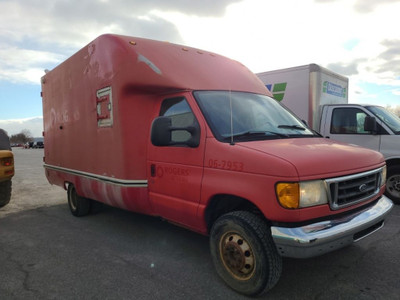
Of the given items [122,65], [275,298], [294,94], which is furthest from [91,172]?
[294,94]

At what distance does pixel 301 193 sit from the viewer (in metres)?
2.75

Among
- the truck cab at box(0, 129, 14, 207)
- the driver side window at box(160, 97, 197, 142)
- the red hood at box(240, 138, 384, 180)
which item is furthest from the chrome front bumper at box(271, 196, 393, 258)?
the truck cab at box(0, 129, 14, 207)

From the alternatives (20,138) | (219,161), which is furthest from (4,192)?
(20,138)

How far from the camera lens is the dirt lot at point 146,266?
10.5 ft

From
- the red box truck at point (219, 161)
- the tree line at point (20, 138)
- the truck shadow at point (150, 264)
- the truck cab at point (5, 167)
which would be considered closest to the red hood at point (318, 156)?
the red box truck at point (219, 161)

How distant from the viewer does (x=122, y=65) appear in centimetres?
431

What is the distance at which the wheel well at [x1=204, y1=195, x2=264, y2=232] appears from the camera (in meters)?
3.36

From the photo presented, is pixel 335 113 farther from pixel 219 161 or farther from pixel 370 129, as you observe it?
pixel 219 161

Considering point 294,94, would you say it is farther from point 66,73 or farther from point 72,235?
point 72,235

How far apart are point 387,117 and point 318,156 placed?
201 inches

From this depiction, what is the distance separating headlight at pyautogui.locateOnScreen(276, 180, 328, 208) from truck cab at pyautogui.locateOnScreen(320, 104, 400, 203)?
14.9 ft

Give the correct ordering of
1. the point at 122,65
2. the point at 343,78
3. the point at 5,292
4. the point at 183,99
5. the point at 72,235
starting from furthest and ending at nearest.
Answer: the point at 343,78 < the point at 72,235 < the point at 122,65 < the point at 183,99 < the point at 5,292

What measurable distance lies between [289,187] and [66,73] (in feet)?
16.3

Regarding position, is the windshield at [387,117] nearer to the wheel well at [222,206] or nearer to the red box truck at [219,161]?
the red box truck at [219,161]
